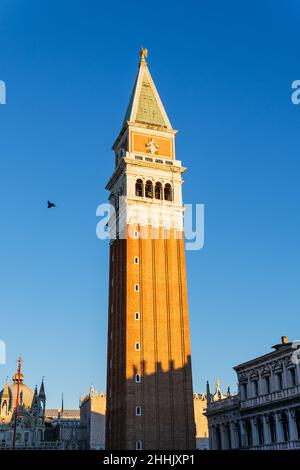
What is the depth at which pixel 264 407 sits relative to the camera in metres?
56.2

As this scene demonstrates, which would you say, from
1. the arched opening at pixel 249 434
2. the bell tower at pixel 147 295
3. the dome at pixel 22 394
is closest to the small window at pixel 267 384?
the arched opening at pixel 249 434

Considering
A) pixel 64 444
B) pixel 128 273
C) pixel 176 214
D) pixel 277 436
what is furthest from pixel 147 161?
pixel 64 444

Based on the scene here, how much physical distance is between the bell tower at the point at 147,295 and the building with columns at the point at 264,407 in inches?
167

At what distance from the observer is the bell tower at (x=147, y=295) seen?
212ft

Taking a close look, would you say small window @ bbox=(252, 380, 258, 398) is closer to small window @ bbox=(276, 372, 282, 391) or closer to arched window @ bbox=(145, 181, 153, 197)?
small window @ bbox=(276, 372, 282, 391)

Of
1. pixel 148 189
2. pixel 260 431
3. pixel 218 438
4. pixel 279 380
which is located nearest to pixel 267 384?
pixel 279 380

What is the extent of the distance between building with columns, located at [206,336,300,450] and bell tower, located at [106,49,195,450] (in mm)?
4230

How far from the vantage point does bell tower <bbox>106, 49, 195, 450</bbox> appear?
212 feet

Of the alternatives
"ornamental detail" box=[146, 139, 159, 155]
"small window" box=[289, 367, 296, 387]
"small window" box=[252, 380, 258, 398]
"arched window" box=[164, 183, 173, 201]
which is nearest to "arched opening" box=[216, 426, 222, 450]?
"small window" box=[252, 380, 258, 398]

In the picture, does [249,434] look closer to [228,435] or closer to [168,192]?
[228,435]

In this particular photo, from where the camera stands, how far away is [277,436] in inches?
2115

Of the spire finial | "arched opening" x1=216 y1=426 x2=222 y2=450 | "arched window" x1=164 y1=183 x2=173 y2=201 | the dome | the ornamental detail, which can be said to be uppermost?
the spire finial
